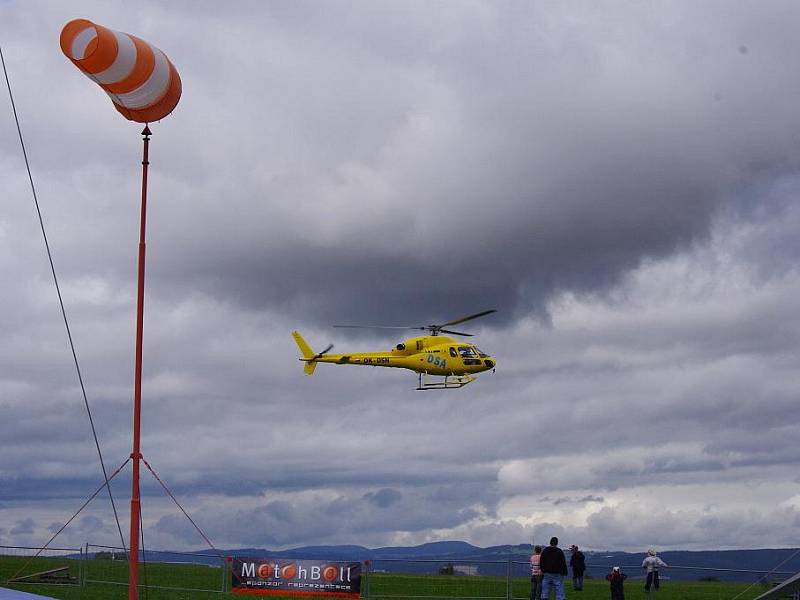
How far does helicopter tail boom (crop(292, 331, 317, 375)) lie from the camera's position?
195 feet

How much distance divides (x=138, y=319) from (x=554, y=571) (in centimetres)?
1206

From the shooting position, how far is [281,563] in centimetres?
3095

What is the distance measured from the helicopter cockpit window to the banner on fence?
20.3m

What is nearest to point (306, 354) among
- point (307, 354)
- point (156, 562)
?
point (307, 354)

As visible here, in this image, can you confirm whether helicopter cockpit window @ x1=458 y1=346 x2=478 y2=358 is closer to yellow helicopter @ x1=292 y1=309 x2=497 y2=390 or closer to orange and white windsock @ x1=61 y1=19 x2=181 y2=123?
yellow helicopter @ x1=292 y1=309 x2=497 y2=390

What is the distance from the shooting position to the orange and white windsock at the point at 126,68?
16.9m

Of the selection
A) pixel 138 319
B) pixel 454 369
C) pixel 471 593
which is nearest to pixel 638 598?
pixel 471 593

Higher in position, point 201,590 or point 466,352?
point 466,352

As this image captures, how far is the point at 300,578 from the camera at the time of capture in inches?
1206

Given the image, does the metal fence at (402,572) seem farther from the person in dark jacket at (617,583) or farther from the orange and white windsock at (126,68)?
the orange and white windsock at (126,68)

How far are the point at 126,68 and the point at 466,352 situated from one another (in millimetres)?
34059

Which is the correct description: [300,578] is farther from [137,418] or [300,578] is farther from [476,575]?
[137,418]

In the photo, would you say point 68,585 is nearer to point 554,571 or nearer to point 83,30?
point 554,571

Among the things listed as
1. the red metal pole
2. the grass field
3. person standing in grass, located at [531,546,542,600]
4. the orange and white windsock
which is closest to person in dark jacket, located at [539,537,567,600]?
person standing in grass, located at [531,546,542,600]
